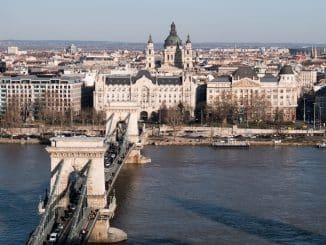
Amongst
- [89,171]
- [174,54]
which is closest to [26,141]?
[89,171]

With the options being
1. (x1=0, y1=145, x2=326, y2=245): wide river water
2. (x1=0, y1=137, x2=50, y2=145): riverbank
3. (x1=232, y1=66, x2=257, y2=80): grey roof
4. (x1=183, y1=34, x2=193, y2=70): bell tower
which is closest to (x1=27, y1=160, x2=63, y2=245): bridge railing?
(x1=0, y1=145, x2=326, y2=245): wide river water

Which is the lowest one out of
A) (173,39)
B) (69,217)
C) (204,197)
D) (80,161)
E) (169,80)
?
(204,197)

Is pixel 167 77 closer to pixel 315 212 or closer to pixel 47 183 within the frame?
pixel 47 183

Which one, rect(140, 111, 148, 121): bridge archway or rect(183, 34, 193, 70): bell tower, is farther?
rect(183, 34, 193, 70): bell tower

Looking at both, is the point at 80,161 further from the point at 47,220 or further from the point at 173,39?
the point at 173,39

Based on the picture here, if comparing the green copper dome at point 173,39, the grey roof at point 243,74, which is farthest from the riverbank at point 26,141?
the green copper dome at point 173,39

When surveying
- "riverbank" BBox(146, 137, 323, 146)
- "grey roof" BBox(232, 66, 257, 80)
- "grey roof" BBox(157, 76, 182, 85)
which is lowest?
"riverbank" BBox(146, 137, 323, 146)

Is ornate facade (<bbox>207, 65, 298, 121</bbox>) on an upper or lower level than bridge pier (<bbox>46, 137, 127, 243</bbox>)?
upper

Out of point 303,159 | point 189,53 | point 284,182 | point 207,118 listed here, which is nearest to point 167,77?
point 207,118

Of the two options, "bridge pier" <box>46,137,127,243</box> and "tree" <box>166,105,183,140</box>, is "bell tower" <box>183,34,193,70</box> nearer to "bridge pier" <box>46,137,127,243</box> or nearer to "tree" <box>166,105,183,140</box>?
"tree" <box>166,105,183,140</box>
